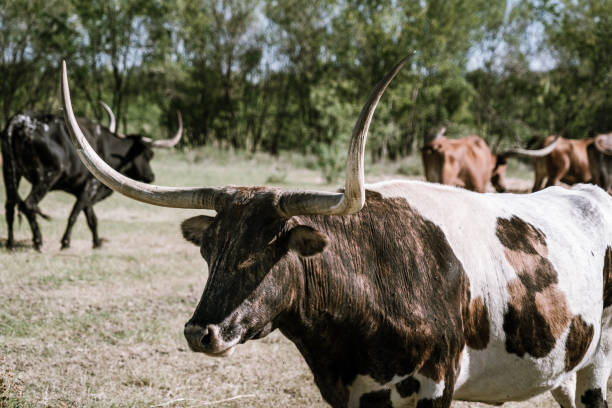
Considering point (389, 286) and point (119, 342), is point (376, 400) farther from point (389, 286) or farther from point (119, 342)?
point (119, 342)

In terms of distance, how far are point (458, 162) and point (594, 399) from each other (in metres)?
9.07

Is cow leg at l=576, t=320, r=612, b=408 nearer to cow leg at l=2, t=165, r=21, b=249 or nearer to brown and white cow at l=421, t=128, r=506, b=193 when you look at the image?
cow leg at l=2, t=165, r=21, b=249

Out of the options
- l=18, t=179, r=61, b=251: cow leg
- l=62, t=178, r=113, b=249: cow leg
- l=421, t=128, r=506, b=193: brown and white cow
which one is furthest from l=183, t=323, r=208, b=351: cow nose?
A: l=421, t=128, r=506, b=193: brown and white cow

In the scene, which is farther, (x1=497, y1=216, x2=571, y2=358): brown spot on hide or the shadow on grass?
the shadow on grass

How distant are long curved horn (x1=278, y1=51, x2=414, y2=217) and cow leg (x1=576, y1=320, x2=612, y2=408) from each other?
2127 mm

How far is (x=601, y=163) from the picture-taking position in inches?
507

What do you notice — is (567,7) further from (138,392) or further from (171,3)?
(138,392)

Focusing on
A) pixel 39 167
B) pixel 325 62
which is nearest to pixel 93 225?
pixel 39 167

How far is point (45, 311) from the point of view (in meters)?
5.71

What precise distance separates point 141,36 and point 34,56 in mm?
6837

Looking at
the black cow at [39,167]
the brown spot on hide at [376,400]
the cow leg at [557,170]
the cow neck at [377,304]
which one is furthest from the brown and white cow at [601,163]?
the brown spot on hide at [376,400]

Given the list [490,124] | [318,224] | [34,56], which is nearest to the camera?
[318,224]

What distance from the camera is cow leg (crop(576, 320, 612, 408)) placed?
3.33 meters

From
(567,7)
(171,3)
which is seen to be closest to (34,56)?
(171,3)
